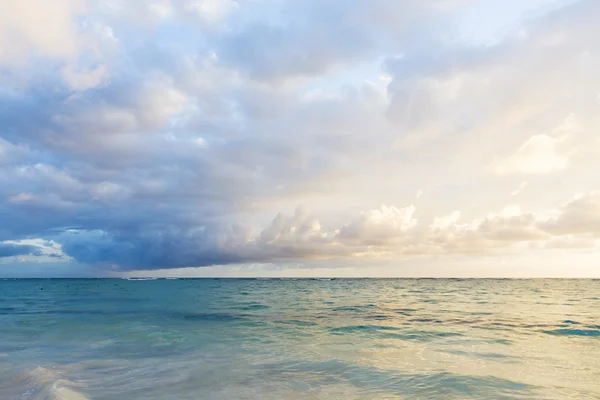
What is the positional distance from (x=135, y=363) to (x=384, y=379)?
448 inches

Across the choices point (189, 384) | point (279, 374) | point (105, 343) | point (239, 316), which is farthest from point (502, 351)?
point (239, 316)

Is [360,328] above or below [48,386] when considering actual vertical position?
below

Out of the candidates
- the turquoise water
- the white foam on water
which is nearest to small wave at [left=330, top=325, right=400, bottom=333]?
the turquoise water

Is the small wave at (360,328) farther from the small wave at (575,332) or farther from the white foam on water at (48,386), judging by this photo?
the white foam on water at (48,386)

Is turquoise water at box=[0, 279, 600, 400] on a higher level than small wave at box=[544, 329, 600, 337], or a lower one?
higher

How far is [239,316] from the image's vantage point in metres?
42.1

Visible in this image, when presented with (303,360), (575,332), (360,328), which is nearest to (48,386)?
(303,360)

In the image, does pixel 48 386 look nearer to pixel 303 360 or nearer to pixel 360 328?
pixel 303 360

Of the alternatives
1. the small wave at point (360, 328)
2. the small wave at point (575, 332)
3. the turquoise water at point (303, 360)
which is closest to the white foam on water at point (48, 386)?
the turquoise water at point (303, 360)

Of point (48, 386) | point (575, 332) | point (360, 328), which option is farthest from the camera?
point (360, 328)

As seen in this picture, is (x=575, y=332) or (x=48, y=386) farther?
(x=575, y=332)

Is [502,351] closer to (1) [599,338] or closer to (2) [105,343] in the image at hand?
(1) [599,338]

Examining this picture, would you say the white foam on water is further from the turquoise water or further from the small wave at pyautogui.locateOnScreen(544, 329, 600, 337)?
the small wave at pyautogui.locateOnScreen(544, 329, 600, 337)

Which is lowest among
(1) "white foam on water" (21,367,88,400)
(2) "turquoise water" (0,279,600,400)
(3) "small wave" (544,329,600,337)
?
(3) "small wave" (544,329,600,337)
